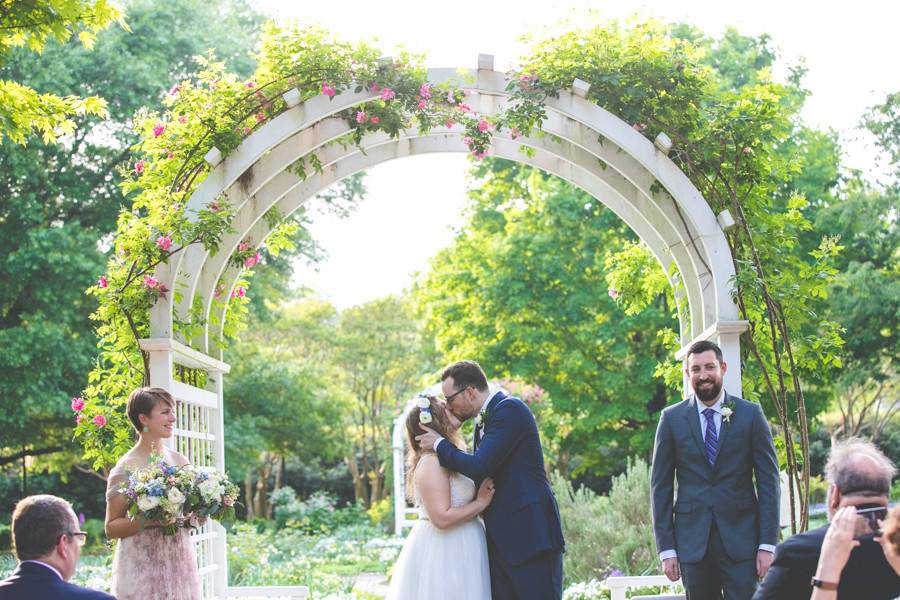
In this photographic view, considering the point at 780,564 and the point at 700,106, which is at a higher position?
the point at 700,106

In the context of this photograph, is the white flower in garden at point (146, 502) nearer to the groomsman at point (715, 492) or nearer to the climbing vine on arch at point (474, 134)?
the climbing vine on arch at point (474, 134)

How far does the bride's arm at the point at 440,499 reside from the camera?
15.2ft

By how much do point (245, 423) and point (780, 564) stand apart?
1500 cm

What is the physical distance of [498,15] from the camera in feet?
24.9

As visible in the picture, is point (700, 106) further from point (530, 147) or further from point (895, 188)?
point (895, 188)

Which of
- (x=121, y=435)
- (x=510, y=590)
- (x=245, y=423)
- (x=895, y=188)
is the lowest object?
(x=510, y=590)

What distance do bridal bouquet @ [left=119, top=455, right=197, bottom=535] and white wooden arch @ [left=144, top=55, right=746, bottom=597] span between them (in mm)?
1286

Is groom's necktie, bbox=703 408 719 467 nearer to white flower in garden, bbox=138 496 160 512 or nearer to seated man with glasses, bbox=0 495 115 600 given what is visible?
white flower in garden, bbox=138 496 160 512

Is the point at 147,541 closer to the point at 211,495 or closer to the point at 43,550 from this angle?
the point at 211,495

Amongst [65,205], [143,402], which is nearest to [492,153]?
[143,402]

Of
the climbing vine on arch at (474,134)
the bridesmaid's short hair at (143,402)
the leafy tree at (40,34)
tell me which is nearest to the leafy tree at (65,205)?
the climbing vine on arch at (474,134)

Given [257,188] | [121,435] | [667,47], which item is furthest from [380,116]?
[121,435]

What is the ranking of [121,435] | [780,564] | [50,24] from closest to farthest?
[780,564]
[50,24]
[121,435]

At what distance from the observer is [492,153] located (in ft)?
22.5
